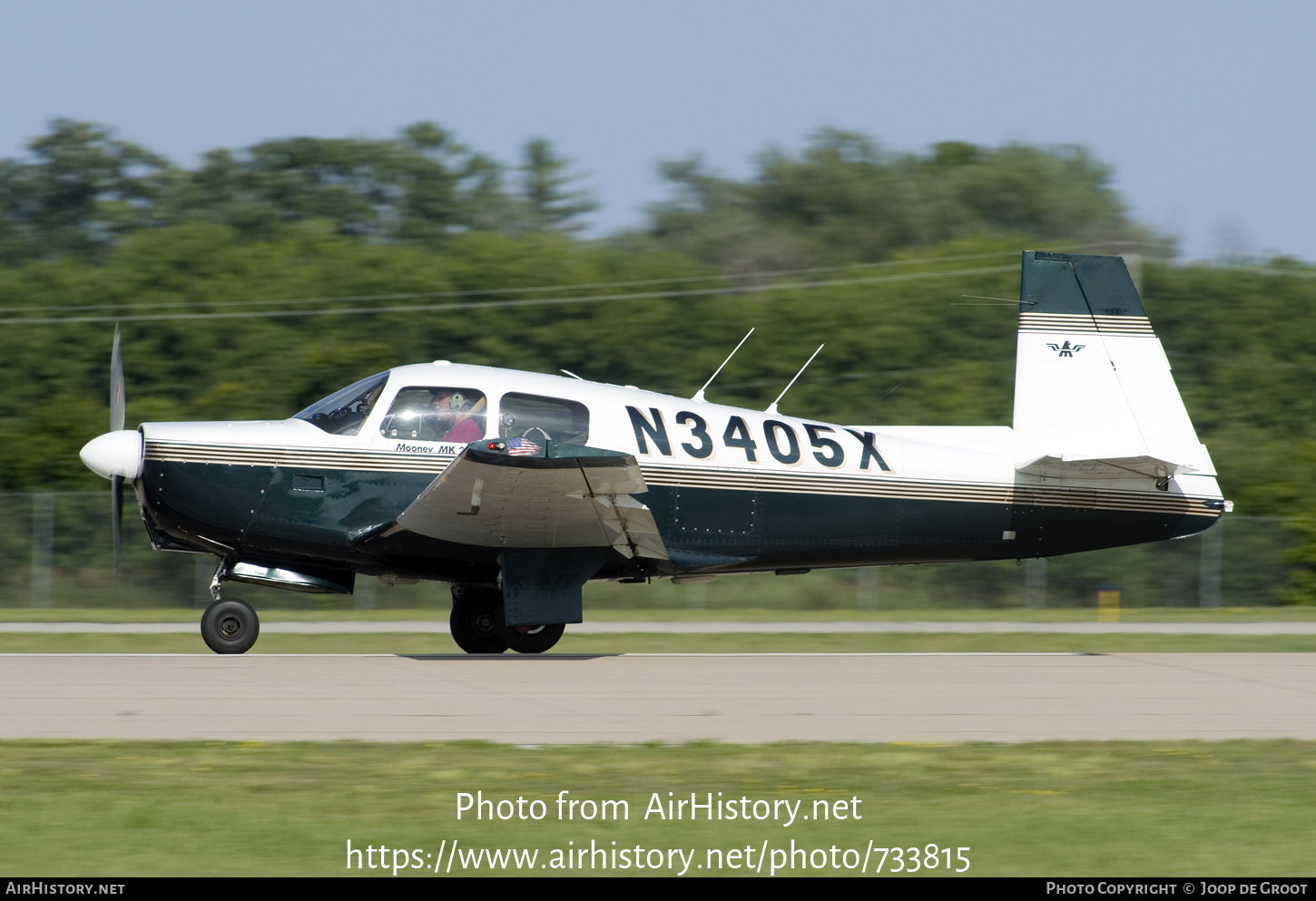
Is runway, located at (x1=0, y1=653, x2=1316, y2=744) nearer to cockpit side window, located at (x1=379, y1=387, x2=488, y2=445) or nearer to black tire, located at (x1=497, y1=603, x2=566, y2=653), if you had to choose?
black tire, located at (x1=497, y1=603, x2=566, y2=653)

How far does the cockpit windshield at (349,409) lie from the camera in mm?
11547

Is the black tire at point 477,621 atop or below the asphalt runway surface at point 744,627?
atop

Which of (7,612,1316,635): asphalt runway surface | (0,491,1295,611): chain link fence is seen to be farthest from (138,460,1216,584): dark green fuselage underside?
(0,491,1295,611): chain link fence

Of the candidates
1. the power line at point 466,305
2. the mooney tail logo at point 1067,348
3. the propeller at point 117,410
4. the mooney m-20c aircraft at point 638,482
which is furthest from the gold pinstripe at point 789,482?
the power line at point 466,305

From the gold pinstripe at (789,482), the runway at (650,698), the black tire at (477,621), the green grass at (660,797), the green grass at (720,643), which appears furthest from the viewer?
the green grass at (720,643)

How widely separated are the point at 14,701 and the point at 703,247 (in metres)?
31.2

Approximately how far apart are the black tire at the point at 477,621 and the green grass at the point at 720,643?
0.29 m

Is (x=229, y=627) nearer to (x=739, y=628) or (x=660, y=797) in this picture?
(x=660, y=797)

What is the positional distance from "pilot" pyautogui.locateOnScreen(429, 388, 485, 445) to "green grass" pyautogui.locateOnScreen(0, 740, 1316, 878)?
14.3 feet

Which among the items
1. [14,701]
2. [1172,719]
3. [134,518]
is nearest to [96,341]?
[134,518]

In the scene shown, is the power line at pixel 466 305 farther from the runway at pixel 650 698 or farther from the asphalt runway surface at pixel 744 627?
the runway at pixel 650 698

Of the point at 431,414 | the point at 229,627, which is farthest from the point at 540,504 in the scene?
the point at 229,627

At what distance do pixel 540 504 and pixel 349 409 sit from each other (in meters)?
1.94

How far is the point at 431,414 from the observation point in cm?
1157
